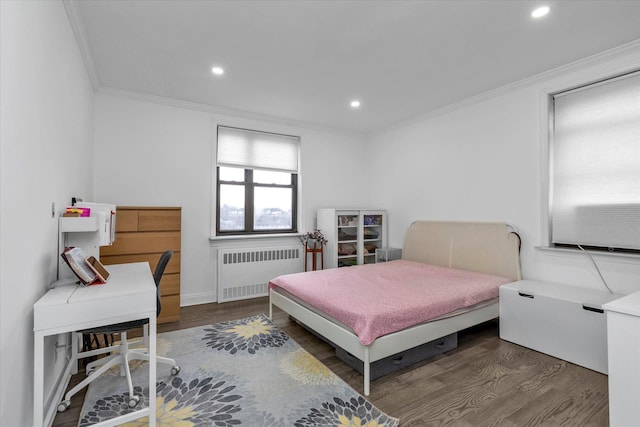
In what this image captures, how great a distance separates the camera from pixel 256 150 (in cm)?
431

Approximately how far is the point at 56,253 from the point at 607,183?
14.7ft

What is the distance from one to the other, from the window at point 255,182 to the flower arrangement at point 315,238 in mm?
239

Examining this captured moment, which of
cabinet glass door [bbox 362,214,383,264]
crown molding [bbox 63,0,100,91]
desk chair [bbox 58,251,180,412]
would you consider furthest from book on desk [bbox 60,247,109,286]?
cabinet glass door [bbox 362,214,383,264]

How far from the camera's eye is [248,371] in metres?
2.21

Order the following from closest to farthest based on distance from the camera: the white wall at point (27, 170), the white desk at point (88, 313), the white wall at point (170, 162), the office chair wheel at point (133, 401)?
the white wall at point (27, 170)
the white desk at point (88, 313)
the office chair wheel at point (133, 401)
the white wall at point (170, 162)

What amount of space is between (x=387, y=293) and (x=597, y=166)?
7.51 feet

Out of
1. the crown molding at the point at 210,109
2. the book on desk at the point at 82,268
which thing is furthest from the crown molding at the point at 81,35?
the book on desk at the point at 82,268

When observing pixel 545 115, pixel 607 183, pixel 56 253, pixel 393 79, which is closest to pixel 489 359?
pixel 607 183

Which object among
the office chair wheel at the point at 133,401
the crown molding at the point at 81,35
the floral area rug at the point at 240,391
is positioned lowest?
the floral area rug at the point at 240,391

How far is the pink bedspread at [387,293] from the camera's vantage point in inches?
82.3

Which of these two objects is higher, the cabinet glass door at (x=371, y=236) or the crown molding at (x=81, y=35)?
the crown molding at (x=81, y=35)

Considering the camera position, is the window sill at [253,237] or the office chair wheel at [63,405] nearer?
the office chair wheel at [63,405]

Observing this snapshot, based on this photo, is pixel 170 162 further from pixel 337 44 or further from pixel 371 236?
pixel 371 236

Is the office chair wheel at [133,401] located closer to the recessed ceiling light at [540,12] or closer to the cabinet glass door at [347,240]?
the cabinet glass door at [347,240]
